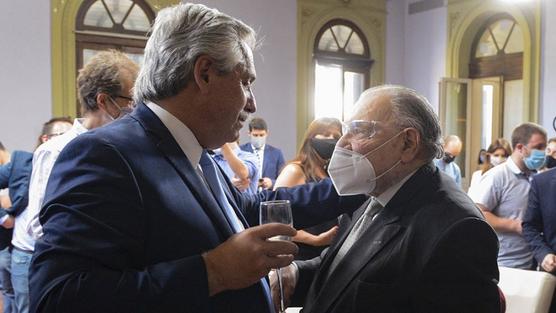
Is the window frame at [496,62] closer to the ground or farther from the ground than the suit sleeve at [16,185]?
farther from the ground

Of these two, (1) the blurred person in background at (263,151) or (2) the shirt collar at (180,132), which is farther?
(1) the blurred person in background at (263,151)

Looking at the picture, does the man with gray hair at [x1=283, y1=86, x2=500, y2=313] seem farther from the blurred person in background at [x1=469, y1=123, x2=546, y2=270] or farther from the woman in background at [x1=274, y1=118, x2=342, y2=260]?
the blurred person in background at [x1=469, y1=123, x2=546, y2=270]

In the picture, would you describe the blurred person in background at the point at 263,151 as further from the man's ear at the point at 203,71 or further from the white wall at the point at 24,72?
the man's ear at the point at 203,71

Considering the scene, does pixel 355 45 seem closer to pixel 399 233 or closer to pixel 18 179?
pixel 18 179

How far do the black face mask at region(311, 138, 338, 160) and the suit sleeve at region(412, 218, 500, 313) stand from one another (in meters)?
1.53

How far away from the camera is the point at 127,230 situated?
1090 mm

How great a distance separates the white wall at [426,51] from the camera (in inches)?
387

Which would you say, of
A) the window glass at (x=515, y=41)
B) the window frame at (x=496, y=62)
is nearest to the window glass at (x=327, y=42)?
the window frame at (x=496, y=62)

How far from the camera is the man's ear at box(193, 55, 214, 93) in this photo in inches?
49.0

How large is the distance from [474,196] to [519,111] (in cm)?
543

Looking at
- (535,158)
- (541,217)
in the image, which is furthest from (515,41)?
(541,217)

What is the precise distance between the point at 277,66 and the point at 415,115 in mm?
7290

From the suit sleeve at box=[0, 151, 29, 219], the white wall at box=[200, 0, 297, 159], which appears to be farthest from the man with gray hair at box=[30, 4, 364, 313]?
the white wall at box=[200, 0, 297, 159]

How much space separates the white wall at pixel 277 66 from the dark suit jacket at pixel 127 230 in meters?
7.47
